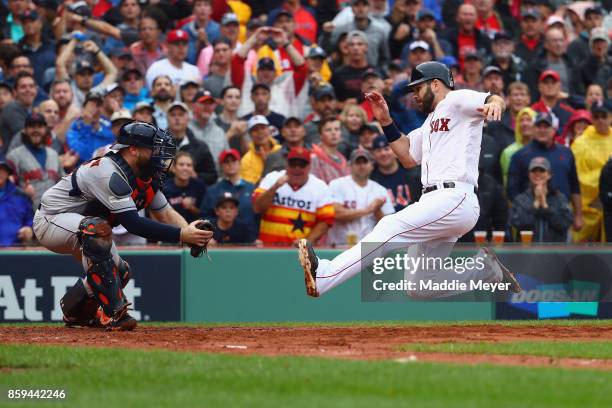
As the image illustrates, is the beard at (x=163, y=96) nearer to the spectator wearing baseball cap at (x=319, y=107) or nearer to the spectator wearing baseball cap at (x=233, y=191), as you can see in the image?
the spectator wearing baseball cap at (x=233, y=191)

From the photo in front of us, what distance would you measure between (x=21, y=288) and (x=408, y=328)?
17.7ft

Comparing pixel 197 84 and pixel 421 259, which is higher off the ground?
pixel 197 84

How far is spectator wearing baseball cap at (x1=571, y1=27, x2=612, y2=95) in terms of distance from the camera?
60.0ft

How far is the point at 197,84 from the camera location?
16531 millimetres

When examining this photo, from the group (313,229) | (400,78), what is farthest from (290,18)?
(313,229)

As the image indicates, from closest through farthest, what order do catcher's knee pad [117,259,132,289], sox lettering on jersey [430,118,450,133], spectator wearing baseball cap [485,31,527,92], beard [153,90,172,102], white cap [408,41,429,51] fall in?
sox lettering on jersey [430,118,450,133] → catcher's knee pad [117,259,132,289] → beard [153,90,172,102] → white cap [408,41,429,51] → spectator wearing baseball cap [485,31,527,92]

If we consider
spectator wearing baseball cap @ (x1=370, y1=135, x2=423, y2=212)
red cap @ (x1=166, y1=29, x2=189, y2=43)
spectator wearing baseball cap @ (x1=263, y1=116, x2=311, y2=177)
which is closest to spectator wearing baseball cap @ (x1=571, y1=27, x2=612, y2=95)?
spectator wearing baseball cap @ (x1=370, y1=135, x2=423, y2=212)

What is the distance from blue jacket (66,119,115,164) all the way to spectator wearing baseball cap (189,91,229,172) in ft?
3.93

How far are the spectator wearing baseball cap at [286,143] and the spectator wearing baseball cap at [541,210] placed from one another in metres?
3.09

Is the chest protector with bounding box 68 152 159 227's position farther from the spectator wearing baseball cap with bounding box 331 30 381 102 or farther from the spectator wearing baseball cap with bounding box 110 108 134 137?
the spectator wearing baseball cap with bounding box 331 30 381 102

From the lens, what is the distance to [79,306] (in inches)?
428

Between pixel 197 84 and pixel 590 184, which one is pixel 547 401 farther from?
pixel 197 84

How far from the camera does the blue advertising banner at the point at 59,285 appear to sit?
45.4 ft

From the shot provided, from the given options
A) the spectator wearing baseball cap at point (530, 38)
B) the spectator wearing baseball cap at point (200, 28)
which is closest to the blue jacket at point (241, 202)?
the spectator wearing baseball cap at point (200, 28)
